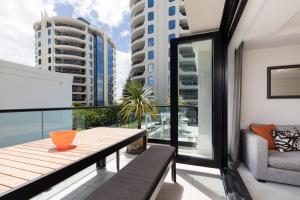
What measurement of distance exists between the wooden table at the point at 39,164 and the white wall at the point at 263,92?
9.34ft

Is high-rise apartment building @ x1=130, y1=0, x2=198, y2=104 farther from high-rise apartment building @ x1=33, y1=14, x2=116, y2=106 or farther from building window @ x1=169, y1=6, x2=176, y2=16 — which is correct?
high-rise apartment building @ x1=33, y1=14, x2=116, y2=106

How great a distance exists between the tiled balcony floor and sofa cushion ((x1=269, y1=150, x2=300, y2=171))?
780 mm

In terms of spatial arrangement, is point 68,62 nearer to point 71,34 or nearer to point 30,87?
point 71,34

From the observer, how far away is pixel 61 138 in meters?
1.41

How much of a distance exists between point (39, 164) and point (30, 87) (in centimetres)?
871

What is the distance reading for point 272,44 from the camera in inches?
A: 118

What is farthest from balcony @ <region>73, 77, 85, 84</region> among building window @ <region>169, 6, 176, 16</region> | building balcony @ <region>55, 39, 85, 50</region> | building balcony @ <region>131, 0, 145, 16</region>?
building window @ <region>169, 6, 176, 16</region>

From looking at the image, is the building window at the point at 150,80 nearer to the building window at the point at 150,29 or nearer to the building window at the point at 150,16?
the building window at the point at 150,29

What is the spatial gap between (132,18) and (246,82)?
2478cm

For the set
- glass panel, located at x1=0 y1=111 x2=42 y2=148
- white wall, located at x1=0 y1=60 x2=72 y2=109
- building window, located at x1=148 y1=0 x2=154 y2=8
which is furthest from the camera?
building window, located at x1=148 y1=0 x2=154 y2=8

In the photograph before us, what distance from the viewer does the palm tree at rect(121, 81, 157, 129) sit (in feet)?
12.6

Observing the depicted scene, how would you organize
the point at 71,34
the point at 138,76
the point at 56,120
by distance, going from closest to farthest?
1. the point at 56,120
2. the point at 138,76
3. the point at 71,34

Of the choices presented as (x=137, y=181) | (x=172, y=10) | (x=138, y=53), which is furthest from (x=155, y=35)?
(x=137, y=181)

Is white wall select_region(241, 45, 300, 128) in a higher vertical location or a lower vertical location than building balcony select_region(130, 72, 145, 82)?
lower
